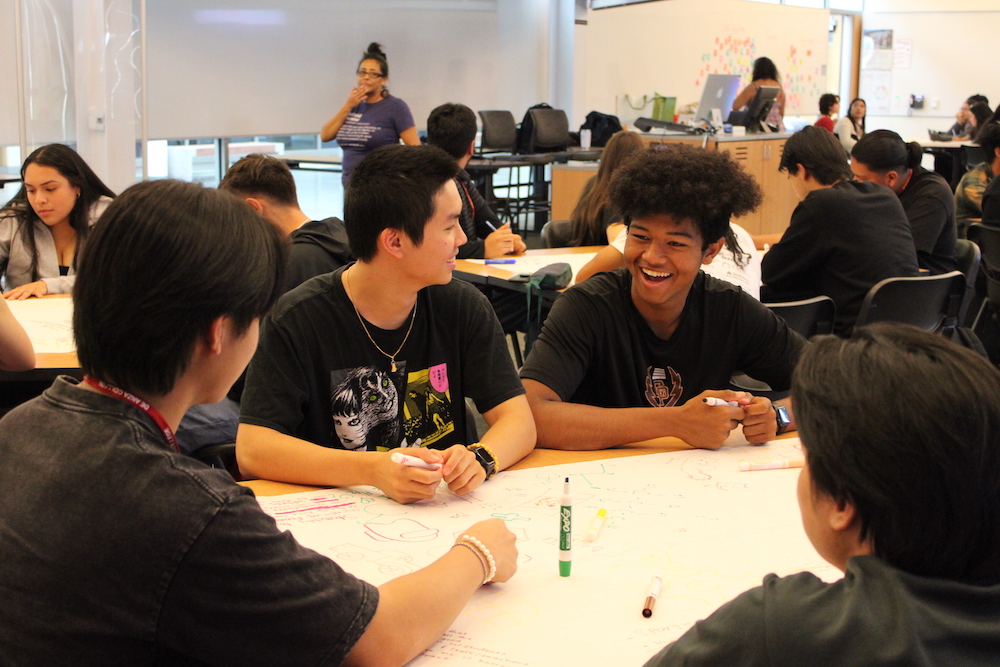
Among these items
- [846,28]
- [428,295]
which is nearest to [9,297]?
[428,295]

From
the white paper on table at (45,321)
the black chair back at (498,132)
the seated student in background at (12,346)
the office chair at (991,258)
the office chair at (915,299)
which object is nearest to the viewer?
the seated student in background at (12,346)

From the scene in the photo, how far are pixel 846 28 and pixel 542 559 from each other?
14550 millimetres

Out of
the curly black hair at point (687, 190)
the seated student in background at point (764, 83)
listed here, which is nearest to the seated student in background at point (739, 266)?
the curly black hair at point (687, 190)

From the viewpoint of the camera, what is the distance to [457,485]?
5.22ft

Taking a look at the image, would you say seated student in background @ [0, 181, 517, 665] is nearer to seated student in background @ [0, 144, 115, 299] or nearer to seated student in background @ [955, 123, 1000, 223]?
seated student in background @ [0, 144, 115, 299]

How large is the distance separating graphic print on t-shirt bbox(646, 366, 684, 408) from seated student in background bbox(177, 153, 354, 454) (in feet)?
2.82

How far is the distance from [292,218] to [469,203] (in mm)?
1303

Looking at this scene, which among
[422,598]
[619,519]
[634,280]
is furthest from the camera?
[634,280]

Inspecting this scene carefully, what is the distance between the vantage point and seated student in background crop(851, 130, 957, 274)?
4.00m

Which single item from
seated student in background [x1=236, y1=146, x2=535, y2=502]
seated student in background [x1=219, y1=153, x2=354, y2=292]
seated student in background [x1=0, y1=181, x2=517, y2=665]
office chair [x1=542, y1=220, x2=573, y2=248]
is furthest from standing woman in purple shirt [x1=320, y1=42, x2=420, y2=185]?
seated student in background [x1=0, y1=181, x2=517, y2=665]

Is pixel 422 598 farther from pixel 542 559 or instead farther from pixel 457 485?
pixel 457 485

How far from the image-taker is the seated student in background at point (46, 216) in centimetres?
335

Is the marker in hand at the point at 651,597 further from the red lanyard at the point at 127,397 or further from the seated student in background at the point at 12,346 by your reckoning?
the seated student in background at the point at 12,346

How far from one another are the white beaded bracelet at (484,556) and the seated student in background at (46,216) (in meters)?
2.60
